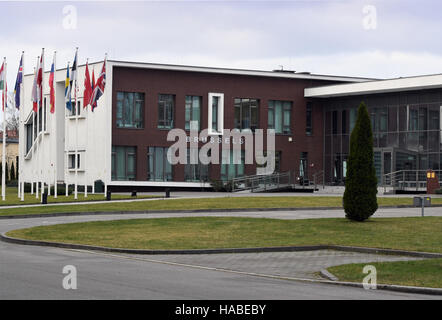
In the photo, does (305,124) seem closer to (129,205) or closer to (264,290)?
(129,205)

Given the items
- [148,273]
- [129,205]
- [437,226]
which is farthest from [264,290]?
[129,205]

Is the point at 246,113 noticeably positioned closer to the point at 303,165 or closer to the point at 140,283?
the point at 303,165

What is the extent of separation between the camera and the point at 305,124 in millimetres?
65062

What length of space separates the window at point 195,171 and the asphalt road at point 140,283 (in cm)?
4086

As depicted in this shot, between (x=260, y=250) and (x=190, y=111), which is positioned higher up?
(x=190, y=111)

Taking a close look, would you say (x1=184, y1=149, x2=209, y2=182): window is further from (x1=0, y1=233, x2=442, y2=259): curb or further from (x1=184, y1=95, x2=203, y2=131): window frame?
(x1=0, y1=233, x2=442, y2=259): curb

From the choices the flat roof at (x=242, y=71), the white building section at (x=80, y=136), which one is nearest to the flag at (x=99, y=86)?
the white building section at (x=80, y=136)

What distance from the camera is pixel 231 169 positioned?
204 feet

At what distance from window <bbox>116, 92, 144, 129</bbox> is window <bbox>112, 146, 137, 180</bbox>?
68.0 inches

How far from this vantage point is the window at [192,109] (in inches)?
2395

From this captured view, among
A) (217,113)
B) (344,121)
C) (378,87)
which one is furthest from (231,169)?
(378,87)

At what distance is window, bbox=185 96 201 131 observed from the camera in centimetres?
6084

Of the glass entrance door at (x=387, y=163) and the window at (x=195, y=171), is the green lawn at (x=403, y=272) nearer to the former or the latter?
the glass entrance door at (x=387, y=163)

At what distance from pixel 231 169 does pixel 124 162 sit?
8.29 meters
